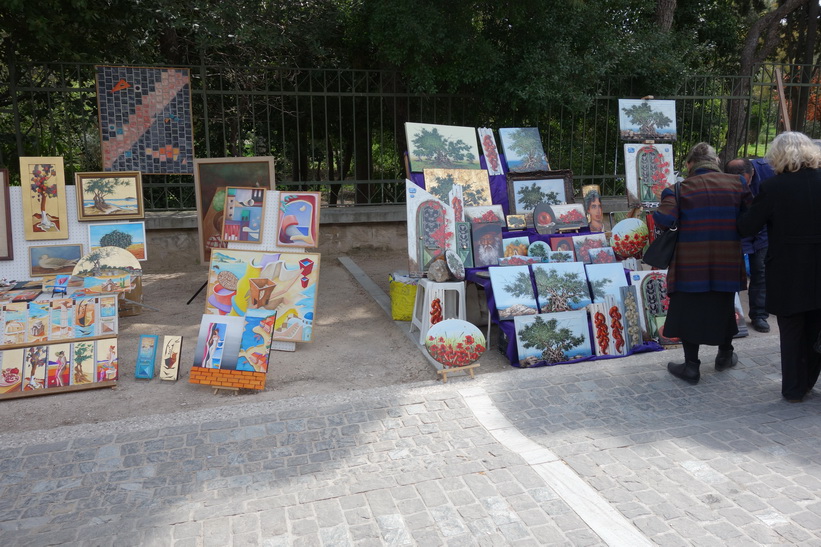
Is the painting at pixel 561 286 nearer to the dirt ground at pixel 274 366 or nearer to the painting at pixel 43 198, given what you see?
the dirt ground at pixel 274 366

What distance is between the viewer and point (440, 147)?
6340 millimetres

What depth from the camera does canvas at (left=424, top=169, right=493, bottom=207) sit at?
6051 millimetres

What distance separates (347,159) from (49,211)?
6177 mm

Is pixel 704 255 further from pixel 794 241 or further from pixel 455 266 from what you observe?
pixel 455 266

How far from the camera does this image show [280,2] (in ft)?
28.8

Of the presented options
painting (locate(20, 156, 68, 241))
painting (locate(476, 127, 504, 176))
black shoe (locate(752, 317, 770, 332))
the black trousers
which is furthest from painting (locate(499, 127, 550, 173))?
painting (locate(20, 156, 68, 241))

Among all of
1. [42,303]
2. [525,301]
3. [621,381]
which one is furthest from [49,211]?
[621,381]

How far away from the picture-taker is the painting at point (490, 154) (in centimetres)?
656

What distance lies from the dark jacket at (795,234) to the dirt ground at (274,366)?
6.67ft

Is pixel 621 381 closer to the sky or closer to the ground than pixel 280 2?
closer to the ground

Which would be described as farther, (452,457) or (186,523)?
(452,457)

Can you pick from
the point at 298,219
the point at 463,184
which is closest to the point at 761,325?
the point at 463,184

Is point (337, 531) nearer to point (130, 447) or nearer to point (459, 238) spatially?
point (130, 447)

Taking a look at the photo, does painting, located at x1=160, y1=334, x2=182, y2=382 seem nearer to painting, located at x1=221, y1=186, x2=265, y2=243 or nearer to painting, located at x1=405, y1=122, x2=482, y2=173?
painting, located at x1=221, y1=186, x2=265, y2=243
